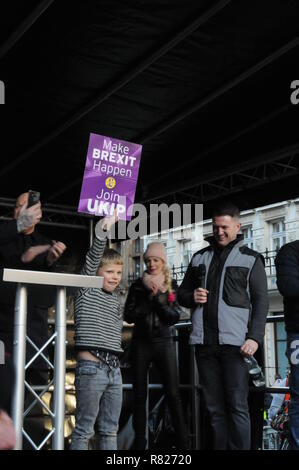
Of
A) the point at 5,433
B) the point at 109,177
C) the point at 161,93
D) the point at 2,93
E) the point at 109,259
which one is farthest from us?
the point at 161,93

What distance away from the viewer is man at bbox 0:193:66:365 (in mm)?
2477

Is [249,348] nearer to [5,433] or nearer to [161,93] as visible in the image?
[5,433]

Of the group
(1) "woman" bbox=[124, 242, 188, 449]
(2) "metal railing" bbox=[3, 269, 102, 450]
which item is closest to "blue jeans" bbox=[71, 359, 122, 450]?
(1) "woman" bbox=[124, 242, 188, 449]

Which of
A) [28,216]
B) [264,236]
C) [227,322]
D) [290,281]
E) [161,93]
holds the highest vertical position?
[264,236]

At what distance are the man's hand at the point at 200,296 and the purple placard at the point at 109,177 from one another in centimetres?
183

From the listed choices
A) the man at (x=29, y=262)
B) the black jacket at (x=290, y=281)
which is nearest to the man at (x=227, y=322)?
the black jacket at (x=290, y=281)

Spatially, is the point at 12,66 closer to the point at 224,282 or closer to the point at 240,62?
the point at 240,62

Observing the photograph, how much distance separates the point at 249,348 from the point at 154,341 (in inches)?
36.3

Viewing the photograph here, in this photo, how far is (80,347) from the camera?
3602mm

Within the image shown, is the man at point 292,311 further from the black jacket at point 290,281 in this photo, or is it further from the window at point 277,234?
the window at point 277,234

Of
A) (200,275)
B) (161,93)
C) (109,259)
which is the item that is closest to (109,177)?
(161,93)

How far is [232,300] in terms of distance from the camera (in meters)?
3.54
